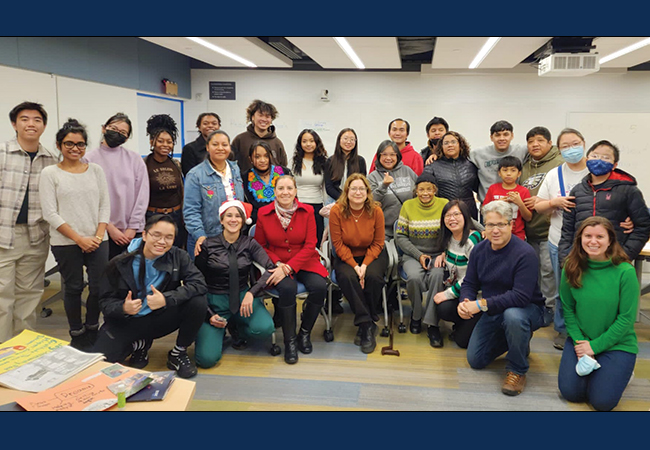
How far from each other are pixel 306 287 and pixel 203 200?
0.92m

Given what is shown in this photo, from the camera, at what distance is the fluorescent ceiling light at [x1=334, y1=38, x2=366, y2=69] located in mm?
5130

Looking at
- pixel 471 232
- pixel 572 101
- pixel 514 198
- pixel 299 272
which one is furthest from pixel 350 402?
pixel 572 101

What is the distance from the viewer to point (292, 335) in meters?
3.07

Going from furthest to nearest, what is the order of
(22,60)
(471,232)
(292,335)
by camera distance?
(22,60)
(471,232)
(292,335)

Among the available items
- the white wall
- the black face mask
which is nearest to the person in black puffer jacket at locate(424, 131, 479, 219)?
the black face mask

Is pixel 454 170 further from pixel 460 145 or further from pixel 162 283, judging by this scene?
pixel 162 283

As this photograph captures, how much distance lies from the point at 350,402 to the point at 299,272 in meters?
1.02

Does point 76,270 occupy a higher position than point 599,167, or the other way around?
point 599,167

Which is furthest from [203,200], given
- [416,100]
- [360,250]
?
[416,100]

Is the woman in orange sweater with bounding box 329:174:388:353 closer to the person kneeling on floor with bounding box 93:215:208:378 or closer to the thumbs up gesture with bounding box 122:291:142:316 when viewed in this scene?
the person kneeling on floor with bounding box 93:215:208:378

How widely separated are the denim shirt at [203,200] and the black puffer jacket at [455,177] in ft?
5.34

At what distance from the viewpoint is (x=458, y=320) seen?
3.25 metres

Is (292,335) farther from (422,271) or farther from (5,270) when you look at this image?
(5,270)

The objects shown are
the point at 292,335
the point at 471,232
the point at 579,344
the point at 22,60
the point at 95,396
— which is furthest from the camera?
the point at 22,60
